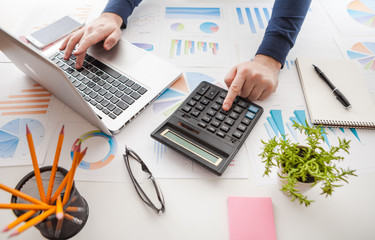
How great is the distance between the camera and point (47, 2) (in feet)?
3.17

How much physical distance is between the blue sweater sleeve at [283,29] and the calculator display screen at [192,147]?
376 mm

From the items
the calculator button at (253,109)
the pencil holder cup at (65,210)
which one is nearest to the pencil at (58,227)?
the pencil holder cup at (65,210)

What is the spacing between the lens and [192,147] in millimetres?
573

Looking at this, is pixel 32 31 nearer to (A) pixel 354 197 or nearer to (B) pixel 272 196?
(B) pixel 272 196

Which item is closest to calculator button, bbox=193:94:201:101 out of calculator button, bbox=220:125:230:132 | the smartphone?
calculator button, bbox=220:125:230:132

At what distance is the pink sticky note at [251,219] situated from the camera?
0.49 metres

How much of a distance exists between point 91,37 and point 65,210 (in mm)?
518

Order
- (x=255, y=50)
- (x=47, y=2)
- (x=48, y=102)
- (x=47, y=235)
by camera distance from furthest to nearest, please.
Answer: (x=47, y=2)
(x=255, y=50)
(x=48, y=102)
(x=47, y=235)

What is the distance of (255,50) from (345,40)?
324mm

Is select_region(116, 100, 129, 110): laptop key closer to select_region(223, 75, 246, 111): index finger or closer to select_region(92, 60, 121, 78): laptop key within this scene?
select_region(92, 60, 121, 78): laptop key

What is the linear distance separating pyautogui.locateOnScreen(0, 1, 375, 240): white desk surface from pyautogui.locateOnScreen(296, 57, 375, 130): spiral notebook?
0.51ft

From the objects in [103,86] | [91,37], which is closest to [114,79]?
[103,86]

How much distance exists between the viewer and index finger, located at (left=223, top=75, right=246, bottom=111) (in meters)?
0.63

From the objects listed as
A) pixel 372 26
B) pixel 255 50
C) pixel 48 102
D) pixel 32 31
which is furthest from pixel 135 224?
pixel 372 26
